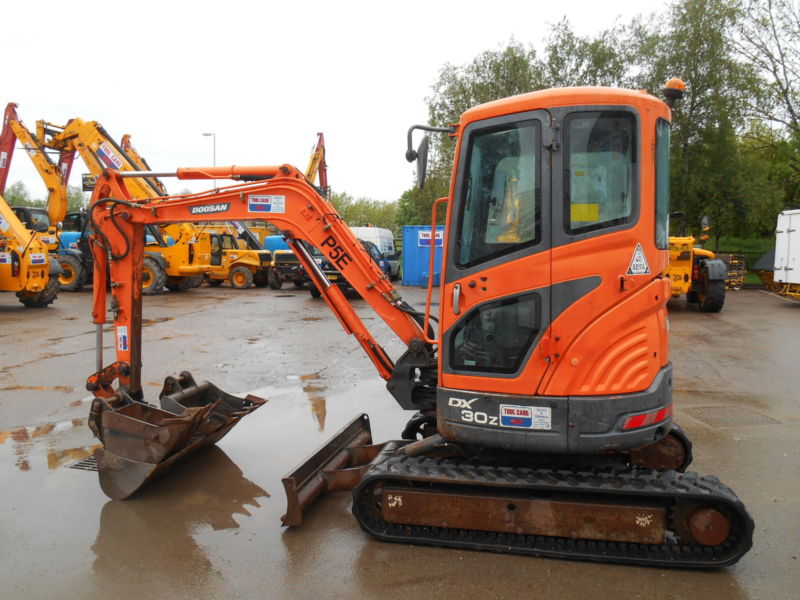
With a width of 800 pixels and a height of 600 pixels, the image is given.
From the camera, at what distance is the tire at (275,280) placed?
2179 centimetres

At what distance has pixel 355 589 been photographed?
3484 millimetres

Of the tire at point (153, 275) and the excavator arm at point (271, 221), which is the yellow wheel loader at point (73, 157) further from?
the excavator arm at point (271, 221)

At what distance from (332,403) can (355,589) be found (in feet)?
12.6

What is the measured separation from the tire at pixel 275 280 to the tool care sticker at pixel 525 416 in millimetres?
18605

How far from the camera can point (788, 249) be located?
56.0 ft

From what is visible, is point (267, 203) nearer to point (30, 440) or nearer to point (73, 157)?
point (30, 440)

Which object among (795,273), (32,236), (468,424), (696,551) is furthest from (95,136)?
(795,273)

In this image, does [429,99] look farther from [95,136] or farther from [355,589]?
[355,589]

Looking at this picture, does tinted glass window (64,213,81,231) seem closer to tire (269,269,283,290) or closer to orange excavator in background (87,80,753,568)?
tire (269,269,283,290)

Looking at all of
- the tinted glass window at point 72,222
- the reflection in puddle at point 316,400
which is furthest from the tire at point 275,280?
the reflection in puddle at point 316,400

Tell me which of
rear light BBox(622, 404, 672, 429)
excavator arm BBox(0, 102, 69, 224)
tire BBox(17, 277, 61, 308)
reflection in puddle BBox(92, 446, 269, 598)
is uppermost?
excavator arm BBox(0, 102, 69, 224)

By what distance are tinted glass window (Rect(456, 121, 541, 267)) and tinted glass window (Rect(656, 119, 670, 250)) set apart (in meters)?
0.70

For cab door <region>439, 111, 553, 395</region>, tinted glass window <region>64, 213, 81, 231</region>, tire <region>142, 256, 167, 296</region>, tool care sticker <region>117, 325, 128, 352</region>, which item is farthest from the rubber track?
tinted glass window <region>64, 213, 81, 231</region>

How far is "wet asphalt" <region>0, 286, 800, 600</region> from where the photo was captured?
3.53 metres
